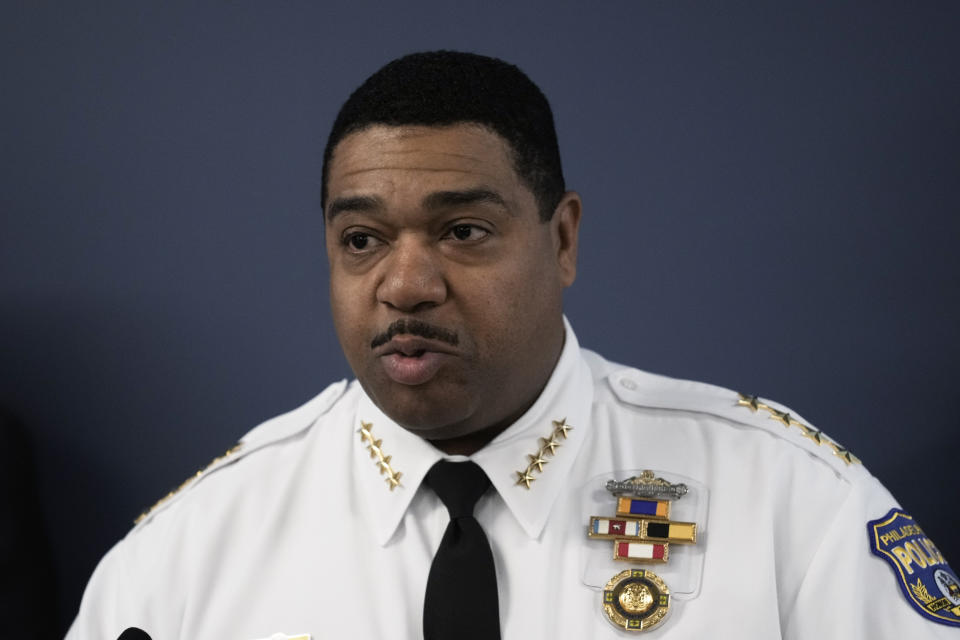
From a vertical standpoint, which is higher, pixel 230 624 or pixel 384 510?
pixel 384 510

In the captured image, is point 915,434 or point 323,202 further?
point 915,434

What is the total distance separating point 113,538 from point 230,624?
3.10 feet

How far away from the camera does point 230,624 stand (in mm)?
1760

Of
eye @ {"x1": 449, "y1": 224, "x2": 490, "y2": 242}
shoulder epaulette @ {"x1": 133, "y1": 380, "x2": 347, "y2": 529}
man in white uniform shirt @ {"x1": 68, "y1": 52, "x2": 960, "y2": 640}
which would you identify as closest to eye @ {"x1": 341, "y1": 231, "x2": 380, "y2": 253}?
man in white uniform shirt @ {"x1": 68, "y1": 52, "x2": 960, "y2": 640}

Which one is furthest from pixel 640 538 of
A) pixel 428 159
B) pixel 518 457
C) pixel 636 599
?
pixel 428 159

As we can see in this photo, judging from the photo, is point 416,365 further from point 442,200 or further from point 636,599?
point 636,599

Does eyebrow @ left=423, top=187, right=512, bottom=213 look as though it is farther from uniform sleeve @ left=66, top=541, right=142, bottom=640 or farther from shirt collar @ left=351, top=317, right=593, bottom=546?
uniform sleeve @ left=66, top=541, right=142, bottom=640

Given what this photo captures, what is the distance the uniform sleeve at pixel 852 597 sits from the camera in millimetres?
1572

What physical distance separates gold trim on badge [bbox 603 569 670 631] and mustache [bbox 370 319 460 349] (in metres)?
0.42

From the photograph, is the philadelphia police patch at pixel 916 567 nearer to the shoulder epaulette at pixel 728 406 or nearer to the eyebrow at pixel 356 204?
the shoulder epaulette at pixel 728 406

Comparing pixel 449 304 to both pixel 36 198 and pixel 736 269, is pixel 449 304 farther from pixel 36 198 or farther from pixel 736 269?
pixel 36 198

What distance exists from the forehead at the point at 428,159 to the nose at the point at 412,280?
88 millimetres

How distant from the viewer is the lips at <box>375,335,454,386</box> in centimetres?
158

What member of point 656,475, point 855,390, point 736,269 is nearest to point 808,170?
point 736,269
